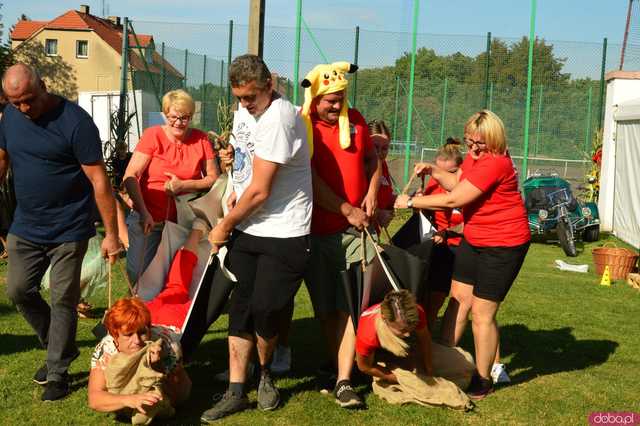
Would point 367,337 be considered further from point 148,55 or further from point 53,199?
point 148,55

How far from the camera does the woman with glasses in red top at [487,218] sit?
16.0 ft

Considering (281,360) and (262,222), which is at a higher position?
(262,222)

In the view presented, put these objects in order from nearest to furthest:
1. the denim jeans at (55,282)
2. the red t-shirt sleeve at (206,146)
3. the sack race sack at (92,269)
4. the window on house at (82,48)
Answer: the denim jeans at (55,282) → the red t-shirt sleeve at (206,146) → the sack race sack at (92,269) → the window on house at (82,48)

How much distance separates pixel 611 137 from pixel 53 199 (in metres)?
12.3

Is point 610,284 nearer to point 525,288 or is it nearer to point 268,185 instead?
point 525,288

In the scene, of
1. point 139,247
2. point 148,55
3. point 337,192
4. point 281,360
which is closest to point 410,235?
point 337,192

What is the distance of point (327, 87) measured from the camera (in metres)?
4.76

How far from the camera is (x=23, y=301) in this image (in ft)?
16.2

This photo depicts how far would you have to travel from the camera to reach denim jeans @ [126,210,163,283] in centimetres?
561

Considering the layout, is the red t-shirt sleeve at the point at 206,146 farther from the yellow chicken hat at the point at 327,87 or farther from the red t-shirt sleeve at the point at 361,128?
the red t-shirt sleeve at the point at 361,128

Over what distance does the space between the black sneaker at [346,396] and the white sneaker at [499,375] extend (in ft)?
3.65

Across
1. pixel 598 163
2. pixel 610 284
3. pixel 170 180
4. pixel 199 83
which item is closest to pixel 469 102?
pixel 598 163

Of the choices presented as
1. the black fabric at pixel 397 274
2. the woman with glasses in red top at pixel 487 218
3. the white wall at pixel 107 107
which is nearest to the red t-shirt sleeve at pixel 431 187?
the woman with glasses in red top at pixel 487 218

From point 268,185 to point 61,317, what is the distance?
159 centimetres
